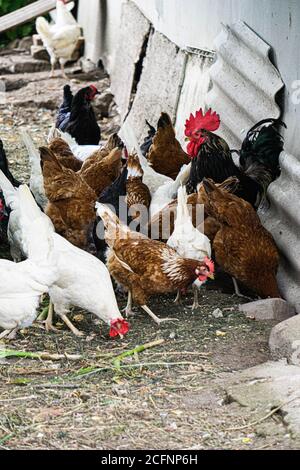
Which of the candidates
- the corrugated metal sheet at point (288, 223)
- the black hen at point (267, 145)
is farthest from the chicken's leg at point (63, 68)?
the corrugated metal sheet at point (288, 223)

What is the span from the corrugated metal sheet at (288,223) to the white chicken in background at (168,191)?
2.27ft

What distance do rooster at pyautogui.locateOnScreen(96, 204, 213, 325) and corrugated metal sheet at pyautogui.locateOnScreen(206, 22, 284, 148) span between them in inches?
52.9

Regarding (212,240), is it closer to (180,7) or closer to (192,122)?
(192,122)

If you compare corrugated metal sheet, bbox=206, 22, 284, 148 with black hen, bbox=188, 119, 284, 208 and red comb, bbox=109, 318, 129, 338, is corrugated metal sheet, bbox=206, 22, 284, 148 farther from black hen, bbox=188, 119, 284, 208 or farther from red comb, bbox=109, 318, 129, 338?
red comb, bbox=109, 318, 129, 338

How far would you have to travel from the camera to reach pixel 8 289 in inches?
200

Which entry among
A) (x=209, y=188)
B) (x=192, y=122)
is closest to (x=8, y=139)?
(x=192, y=122)

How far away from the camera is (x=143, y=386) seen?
459cm

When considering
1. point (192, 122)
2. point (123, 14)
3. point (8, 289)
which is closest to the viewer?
point (8, 289)

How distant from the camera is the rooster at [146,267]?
5.54 meters

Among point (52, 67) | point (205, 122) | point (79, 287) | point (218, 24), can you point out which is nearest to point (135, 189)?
point (205, 122)

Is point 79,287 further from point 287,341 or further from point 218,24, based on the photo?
point 218,24

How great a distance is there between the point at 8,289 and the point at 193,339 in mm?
1115

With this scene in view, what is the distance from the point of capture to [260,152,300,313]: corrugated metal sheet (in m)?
5.62

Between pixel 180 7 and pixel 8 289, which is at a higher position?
pixel 180 7
